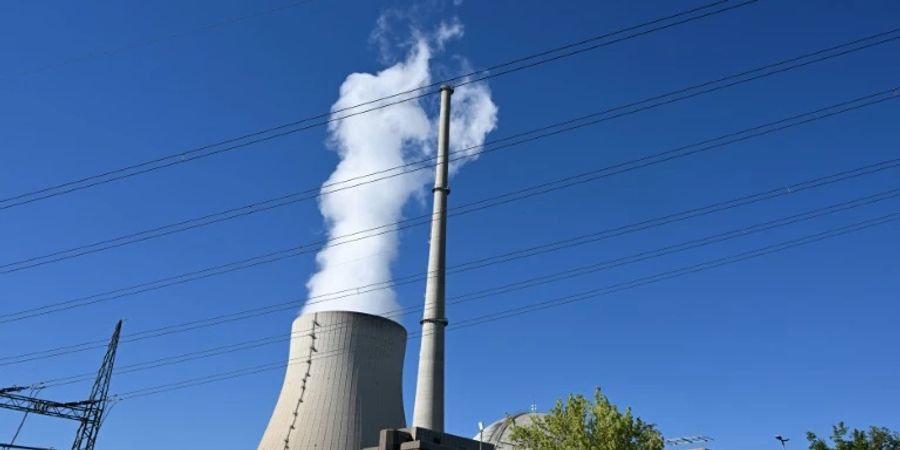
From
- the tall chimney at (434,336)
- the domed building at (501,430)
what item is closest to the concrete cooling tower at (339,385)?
the tall chimney at (434,336)

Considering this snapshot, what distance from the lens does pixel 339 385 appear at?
36562mm

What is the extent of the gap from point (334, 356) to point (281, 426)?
4.03 metres

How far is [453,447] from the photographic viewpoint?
23.6 m

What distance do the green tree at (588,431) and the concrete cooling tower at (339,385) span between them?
8.80m

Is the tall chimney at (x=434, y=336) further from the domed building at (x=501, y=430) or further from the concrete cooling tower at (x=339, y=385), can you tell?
the domed building at (x=501, y=430)

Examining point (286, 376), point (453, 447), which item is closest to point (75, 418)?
point (286, 376)

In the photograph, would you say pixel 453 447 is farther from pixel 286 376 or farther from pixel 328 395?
pixel 286 376

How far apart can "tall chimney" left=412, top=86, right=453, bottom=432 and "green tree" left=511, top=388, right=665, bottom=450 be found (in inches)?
131

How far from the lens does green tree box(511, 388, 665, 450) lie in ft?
92.5

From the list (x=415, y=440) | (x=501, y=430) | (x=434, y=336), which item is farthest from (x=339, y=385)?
(x=501, y=430)

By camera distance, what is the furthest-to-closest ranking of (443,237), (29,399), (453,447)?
(29,399), (443,237), (453,447)

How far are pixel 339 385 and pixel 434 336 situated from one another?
725 cm

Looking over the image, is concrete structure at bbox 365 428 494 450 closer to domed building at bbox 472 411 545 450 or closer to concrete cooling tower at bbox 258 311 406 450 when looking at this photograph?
concrete cooling tower at bbox 258 311 406 450

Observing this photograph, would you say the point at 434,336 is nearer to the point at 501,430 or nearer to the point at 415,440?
the point at 415,440
